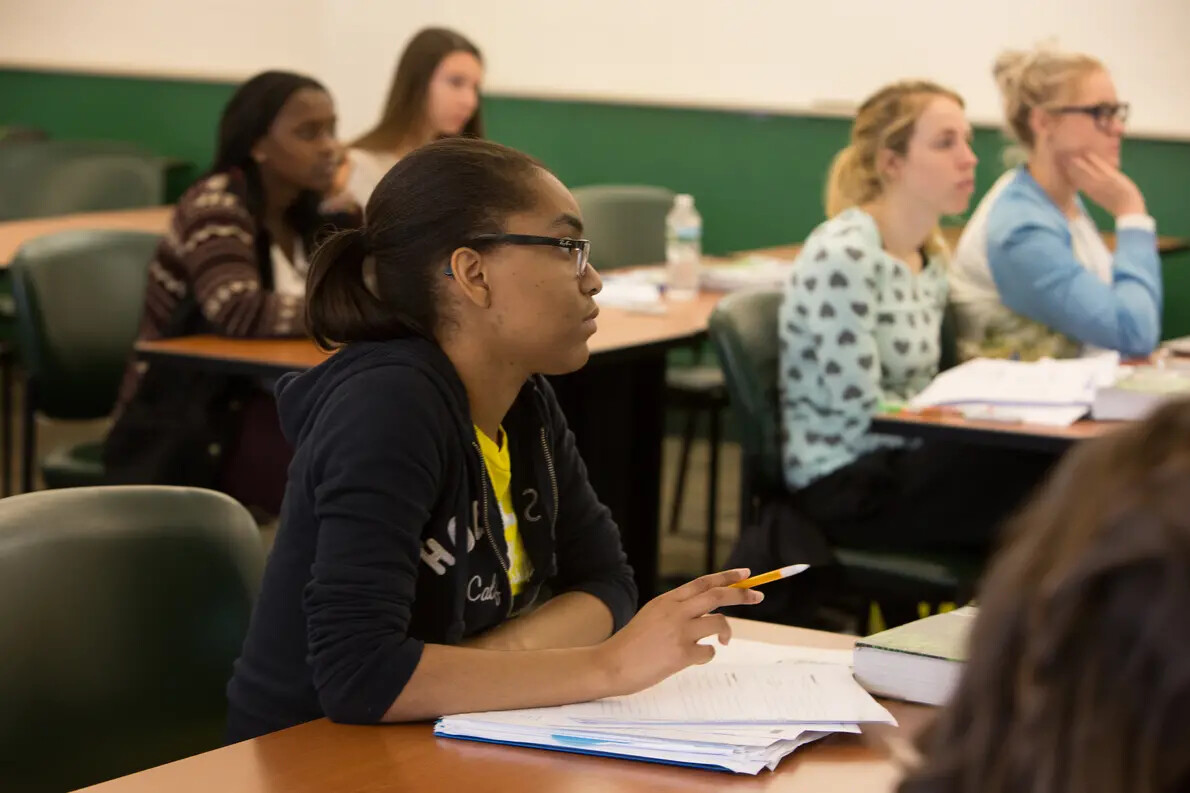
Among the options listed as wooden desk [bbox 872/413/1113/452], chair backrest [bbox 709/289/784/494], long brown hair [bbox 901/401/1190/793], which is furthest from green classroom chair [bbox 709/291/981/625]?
long brown hair [bbox 901/401/1190/793]

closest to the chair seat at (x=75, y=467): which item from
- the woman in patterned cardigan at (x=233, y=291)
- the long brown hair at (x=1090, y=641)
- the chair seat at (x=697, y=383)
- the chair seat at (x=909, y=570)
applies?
the woman in patterned cardigan at (x=233, y=291)

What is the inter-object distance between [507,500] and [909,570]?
131cm

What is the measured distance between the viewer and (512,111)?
6258 mm

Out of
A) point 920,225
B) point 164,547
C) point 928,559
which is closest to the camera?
point 164,547

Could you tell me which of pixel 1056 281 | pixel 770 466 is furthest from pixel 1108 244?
pixel 770 466

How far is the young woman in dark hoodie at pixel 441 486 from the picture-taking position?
1.35 m

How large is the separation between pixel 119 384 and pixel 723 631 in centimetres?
252

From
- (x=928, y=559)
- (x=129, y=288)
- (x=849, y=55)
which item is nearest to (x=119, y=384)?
(x=129, y=288)

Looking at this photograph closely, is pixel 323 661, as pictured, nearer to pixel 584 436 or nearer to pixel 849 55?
pixel 584 436

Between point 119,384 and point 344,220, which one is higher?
point 344,220

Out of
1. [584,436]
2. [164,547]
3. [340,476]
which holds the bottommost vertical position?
[584,436]

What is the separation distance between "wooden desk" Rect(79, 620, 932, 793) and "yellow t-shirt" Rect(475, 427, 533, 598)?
359mm

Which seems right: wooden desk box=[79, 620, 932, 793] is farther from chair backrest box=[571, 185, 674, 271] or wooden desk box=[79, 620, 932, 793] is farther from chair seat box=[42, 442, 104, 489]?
chair backrest box=[571, 185, 674, 271]

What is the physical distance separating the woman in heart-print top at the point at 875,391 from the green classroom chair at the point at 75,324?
1446 millimetres
